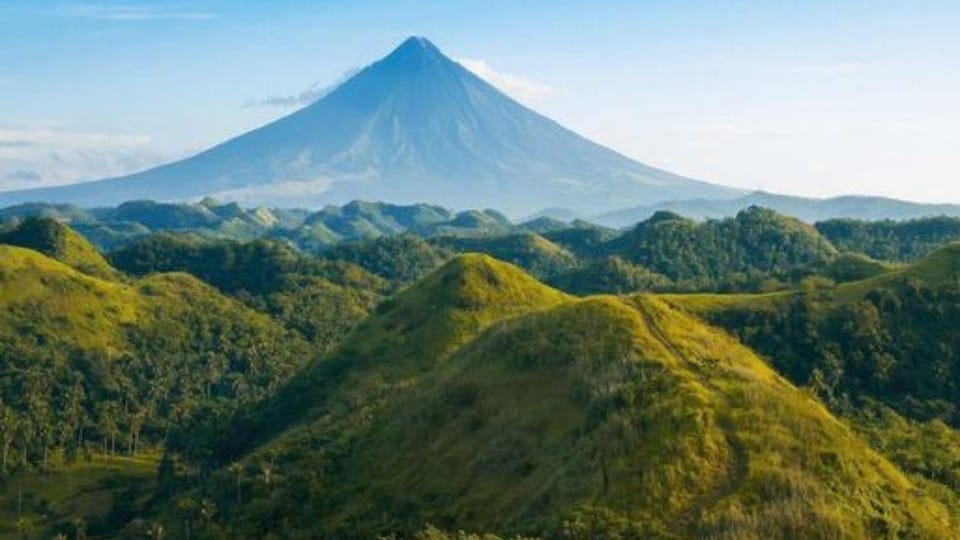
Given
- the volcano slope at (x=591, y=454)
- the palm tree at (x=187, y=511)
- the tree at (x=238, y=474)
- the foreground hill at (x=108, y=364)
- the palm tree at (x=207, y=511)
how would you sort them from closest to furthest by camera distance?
1. the volcano slope at (x=591, y=454)
2. the palm tree at (x=207, y=511)
3. the palm tree at (x=187, y=511)
4. the tree at (x=238, y=474)
5. the foreground hill at (x=108, y=364)

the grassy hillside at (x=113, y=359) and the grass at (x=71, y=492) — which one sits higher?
the grassy hillside at (x=113, y=359)

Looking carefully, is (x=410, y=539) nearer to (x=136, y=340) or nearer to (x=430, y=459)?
(x=430, y=459)

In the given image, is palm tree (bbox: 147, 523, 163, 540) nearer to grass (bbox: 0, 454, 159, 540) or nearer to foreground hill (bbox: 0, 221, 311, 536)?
foreground hill (bbox: 0, 221, 311, 536)

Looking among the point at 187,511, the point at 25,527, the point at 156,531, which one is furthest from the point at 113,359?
the point at 156,531

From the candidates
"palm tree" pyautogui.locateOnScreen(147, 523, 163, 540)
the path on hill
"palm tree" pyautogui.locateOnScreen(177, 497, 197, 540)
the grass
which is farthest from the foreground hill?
the path on hill

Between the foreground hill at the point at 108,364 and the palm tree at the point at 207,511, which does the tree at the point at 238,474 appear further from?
the foreground hill at the point at 108,364

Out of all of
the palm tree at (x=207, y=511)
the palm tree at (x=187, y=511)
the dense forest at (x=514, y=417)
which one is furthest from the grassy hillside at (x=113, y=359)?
the palm tree at (x=207, y=511)
